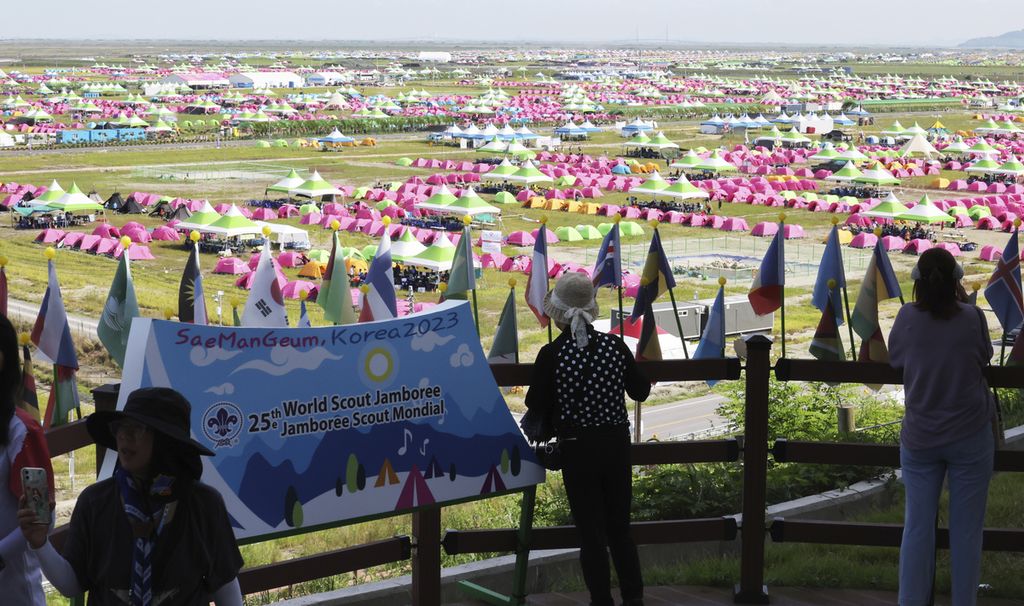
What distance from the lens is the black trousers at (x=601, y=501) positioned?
4.48 metres

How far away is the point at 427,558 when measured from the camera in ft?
15.4

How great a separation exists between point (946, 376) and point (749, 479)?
0.93 meters

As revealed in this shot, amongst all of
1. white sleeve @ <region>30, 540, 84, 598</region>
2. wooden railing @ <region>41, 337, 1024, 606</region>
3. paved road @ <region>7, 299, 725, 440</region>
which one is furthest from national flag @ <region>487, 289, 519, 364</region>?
paved road @ <region>7, 299, 725, 440</region>

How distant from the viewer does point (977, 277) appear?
32688mm

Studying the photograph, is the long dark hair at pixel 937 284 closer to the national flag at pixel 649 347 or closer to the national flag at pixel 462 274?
the national flag at pixel 649 347

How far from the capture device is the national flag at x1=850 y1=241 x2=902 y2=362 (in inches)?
219

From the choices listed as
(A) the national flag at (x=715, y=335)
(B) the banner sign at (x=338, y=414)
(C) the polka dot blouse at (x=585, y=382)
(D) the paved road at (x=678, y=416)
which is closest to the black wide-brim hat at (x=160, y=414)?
(B) the banner sign at (x=338, y=414)

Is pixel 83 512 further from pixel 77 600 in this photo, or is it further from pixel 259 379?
pixel 259 379

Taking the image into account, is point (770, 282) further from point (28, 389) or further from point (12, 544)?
point (12, 544)

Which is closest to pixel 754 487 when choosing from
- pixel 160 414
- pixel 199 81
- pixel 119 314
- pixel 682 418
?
pixel 119 314

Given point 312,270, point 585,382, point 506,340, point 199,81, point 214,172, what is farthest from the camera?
point 199,81

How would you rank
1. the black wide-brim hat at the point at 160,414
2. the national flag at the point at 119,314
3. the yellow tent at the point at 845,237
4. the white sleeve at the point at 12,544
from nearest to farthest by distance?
the black wide-brim hat at the point at 160,414 < the white sleeve at the point at 12,544 < the national flag at the point at 119,314 < the yellow tent at the point at 845,237

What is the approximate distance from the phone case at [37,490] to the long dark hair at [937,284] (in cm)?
292

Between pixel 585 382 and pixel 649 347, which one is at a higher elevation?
pixel 585 382
